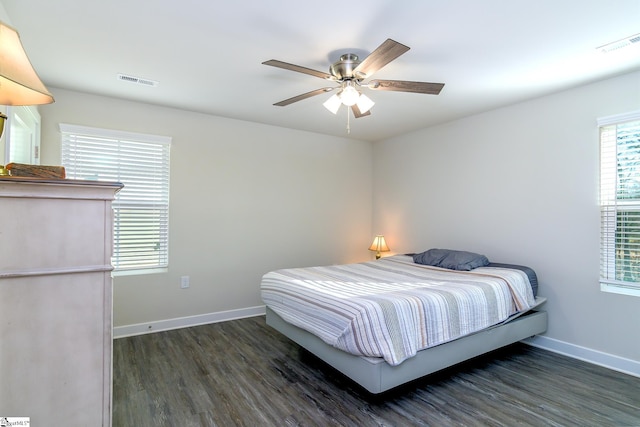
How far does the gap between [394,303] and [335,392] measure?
32.5 inches

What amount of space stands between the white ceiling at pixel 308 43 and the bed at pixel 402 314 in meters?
1.78

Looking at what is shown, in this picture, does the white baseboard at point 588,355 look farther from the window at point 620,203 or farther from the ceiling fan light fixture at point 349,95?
the ceiling fan light fixture at point 349,95

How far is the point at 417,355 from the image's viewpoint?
2.25 metres

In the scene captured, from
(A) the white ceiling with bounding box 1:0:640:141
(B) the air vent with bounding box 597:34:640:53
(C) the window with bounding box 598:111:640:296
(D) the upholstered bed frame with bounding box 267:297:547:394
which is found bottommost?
(D) the upholstered bed frame with bounding box 267:297:547:394

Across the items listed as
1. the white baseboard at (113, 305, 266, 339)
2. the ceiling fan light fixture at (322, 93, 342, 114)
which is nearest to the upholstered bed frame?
the white baseboard at (113, 305, 266, 339)

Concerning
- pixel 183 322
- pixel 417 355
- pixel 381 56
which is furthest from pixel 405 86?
pixel 183 322

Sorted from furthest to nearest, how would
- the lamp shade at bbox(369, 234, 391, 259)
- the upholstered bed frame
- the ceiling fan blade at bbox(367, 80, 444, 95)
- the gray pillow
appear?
the lamp shade at bbox(369, 234, 391, 259), the gray pillow, the ceiling fan blade at bbox(367, 80, 444, 95), the upholstered bed frame

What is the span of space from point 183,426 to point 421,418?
150 cm

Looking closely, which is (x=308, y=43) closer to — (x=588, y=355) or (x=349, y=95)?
(x=349, y=95)

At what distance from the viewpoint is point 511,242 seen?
3.57 m

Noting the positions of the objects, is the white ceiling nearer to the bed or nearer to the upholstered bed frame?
the bed

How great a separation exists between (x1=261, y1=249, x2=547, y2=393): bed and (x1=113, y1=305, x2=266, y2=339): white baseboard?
1077 millimetres

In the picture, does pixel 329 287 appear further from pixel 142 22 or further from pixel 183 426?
pixel 142 22

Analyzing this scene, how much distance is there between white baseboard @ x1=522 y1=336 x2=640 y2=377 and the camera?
9.00 feet
